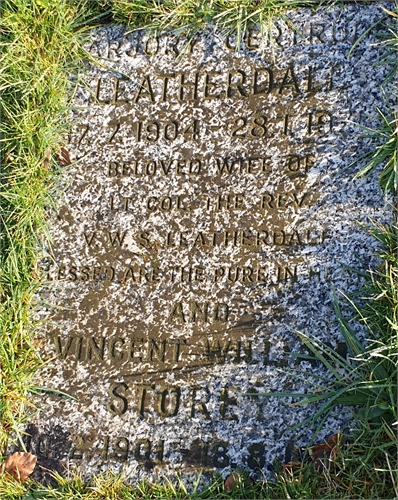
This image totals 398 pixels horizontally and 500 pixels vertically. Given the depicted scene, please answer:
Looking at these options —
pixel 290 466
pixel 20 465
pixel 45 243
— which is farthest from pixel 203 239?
pixel 20 465

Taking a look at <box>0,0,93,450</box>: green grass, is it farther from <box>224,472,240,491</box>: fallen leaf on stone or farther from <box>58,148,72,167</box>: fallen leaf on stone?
<box>224,472,240,491</box>: fallen leaf on stone

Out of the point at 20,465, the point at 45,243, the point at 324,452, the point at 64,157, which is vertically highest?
the point at 64,157

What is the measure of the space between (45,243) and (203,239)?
26.4 inches

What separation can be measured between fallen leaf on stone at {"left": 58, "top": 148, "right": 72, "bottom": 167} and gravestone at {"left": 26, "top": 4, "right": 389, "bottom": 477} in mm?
36

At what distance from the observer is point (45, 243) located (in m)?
3.17

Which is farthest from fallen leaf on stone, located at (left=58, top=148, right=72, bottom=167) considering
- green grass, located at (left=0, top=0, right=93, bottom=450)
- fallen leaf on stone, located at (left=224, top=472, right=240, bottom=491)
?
fallen leaf on stone, located at (left=224, top=472, right=240, bottom=491)

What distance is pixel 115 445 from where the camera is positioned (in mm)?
2805

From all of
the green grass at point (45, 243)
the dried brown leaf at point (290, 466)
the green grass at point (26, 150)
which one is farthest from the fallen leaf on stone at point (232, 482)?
the green grass at point (26, 150)

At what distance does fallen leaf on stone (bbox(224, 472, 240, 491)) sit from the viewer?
104 inches

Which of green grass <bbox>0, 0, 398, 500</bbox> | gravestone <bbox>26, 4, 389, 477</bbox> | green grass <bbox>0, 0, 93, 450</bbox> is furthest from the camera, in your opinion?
green grass <bbox>0, 0, 93, 450</bbox>

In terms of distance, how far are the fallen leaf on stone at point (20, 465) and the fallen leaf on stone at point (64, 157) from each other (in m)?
1.19

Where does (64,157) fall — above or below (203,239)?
above

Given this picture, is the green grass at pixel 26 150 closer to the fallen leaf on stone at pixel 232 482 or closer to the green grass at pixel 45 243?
the green grass at pixel 45 243

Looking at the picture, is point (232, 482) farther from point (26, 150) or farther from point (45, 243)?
point (26, 150)
